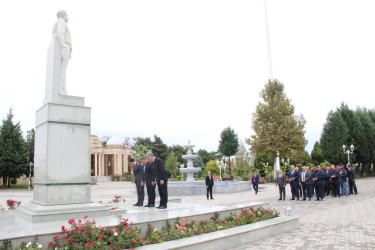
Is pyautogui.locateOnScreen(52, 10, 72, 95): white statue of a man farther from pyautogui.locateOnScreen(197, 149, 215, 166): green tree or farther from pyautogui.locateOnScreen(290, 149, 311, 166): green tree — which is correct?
pyautogui.locateOnScreen(197, 149, 215, 166): green tree

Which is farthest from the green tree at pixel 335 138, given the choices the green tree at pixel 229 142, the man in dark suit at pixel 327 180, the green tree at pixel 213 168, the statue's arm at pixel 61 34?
the statue's arm at pixel 61 34

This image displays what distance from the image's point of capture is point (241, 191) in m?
23.8

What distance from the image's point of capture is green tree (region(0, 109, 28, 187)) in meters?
34.1

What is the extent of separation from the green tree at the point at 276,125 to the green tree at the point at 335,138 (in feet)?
31.4

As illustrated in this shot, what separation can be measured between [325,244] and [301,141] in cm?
2698

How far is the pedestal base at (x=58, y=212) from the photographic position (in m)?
6.27


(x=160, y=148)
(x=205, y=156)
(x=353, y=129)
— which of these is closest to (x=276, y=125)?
(x=353, y=129)

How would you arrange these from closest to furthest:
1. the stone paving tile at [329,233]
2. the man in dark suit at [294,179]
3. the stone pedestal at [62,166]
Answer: the stone paving tile at [329,233] < the stone pedestal at [62,166] < the man in dark suit at [294,179]

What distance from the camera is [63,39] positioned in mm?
7555

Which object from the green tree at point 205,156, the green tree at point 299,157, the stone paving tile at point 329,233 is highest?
the green tree at point 205,156

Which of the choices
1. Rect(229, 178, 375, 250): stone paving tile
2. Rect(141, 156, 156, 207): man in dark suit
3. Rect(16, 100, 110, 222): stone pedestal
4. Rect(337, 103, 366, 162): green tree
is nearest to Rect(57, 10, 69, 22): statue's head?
Rect(16, 100, 110, 222): stone pedestal

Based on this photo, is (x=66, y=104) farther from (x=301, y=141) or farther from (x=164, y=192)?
(x=301, y=141)

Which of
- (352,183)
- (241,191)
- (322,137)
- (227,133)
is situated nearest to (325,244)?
(352,183)

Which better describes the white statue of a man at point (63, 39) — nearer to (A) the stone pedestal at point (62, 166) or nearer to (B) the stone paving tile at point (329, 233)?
(A) the stone pedestal at point (62, 166)
